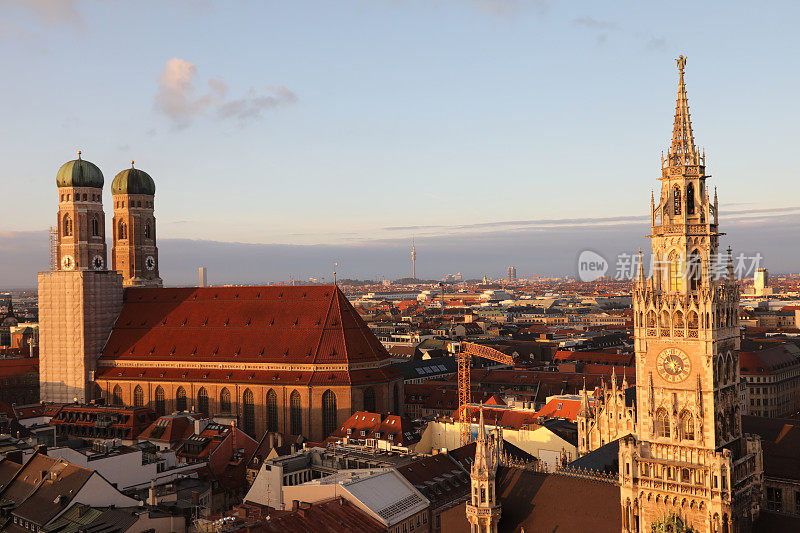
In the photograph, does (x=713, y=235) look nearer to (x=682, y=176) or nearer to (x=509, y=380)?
(x=682, y=176)

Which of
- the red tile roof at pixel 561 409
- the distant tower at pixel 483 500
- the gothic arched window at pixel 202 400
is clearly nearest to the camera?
the distant tower at pixel 483 500

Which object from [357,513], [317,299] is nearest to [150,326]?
[317,299]

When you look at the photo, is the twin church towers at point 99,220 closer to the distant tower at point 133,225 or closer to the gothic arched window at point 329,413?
the distant tower at point 133,225

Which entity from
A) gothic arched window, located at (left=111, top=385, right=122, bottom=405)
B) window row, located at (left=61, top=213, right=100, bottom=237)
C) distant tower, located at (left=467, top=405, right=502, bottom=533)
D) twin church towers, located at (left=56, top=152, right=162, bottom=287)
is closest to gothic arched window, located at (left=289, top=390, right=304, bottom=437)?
gothic arched window, located at (left=111, top=385, right=122, bottom=405)

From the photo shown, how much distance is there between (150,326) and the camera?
135 meters

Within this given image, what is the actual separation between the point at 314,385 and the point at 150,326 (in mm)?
35709

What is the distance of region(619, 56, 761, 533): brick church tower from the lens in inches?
1802

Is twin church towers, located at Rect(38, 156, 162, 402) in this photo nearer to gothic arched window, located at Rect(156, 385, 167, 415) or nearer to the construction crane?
gothic arched window, located at Rect(156, 385, 167, 415)

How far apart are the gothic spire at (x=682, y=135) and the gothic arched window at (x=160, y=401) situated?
97.6 meters

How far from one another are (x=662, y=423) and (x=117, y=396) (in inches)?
4074

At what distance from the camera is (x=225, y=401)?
122 meters

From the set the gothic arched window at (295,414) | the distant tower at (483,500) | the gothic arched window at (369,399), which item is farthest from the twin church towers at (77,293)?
the distant tower at (483,500)

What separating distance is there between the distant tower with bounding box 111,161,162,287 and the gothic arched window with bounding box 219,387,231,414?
38277 mm

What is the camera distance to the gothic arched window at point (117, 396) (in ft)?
429
